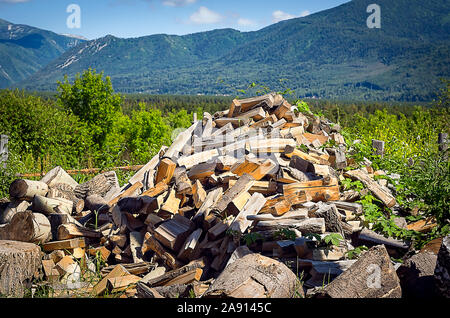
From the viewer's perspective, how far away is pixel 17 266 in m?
3.99

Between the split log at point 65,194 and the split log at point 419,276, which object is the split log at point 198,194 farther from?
the split log at point 419,276

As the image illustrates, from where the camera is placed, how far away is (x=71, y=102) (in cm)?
2827

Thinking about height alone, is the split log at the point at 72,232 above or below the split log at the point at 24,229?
below

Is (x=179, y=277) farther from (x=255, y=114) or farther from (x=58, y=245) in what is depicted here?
(x=255, y=114)

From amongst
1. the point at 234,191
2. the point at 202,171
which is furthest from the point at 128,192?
the point at 234,191

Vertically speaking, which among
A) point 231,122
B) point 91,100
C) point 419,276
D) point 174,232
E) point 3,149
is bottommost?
point 419,276

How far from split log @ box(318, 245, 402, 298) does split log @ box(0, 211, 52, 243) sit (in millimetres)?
3258

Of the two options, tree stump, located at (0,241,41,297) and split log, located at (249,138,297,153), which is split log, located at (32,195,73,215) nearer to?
tree stump, located at (0,241,41,297)

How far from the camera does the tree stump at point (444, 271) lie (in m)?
2.96

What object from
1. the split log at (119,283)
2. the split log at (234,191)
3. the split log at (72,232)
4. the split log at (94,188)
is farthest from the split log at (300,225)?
the split log at (94,188)

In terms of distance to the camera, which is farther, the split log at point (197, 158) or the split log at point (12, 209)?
the split log at point (197, 158)

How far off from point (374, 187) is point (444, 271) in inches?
83.6

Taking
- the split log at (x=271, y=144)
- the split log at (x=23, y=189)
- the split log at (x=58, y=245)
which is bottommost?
the split log at (x=58, y=245)

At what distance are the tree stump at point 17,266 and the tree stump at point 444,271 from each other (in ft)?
12.6
